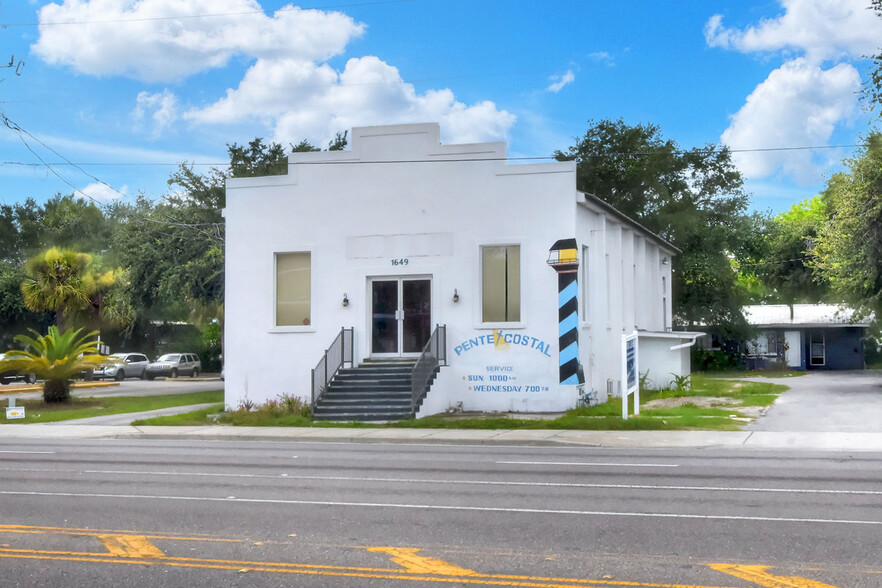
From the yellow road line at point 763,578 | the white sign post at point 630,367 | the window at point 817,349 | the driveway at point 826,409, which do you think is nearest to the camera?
the yellow road line at point 763,578

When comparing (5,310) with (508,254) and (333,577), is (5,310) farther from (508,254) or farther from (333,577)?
(333,577)

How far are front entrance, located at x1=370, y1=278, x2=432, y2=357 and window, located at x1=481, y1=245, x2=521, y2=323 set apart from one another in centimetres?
156

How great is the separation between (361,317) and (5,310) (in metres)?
44.0

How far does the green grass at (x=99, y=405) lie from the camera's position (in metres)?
27.4

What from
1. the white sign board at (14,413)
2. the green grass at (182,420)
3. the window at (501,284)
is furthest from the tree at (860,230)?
the white sign board at (14,413)

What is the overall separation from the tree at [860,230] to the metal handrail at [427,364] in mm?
15753

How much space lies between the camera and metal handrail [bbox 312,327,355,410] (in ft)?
79.5

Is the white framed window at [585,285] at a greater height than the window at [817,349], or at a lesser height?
greater

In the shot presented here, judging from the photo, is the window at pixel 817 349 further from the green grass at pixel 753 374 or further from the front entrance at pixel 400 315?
the front entrance at pixel 400 315

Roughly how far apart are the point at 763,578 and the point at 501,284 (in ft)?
58.7

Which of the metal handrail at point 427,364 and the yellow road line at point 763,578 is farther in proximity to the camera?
the metal handrail at point 427,364

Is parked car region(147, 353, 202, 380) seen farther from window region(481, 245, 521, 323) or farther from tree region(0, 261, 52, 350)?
window region(481, 245, 521, 323)

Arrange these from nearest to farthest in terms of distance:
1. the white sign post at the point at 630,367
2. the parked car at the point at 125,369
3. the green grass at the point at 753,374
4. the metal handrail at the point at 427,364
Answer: the white sign post at the point at 630,367 < the metal handrail at the point at 427,364 < the green grass at the point at 753,374 < the parked car at the point at 125,369

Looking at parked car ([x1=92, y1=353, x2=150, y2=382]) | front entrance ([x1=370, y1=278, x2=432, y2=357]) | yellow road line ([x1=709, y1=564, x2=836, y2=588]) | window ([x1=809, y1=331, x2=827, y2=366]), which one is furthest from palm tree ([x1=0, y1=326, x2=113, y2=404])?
window ([x1=809, y1=331, x2=827, y2=366])
